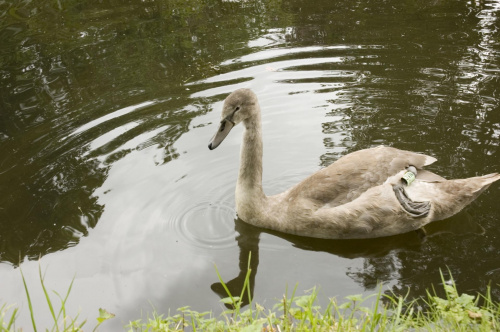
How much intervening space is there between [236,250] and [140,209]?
4.21ft

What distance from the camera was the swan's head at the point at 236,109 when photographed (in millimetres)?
5719

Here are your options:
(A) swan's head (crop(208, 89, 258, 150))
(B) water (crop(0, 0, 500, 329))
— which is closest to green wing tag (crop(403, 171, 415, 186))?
(B) water (crop(0, 0, 500, 329))

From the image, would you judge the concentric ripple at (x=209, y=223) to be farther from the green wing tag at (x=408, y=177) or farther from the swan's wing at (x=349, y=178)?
the green wing tag at (x=408, y=177)

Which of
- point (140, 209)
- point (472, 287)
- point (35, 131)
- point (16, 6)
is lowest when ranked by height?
point (472, 287)

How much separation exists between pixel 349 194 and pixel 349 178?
160 millimetres

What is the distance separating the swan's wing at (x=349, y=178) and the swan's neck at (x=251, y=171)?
35cm

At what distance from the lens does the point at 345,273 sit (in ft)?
17.2

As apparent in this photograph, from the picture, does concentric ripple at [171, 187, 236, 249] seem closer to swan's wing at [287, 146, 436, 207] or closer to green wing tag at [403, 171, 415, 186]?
swan's wing at [287, 146, 436, 207]

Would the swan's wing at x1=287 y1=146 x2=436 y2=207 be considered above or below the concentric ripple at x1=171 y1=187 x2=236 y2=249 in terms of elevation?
above

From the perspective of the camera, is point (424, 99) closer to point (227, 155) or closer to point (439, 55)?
point (439, 55)

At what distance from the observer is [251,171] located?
19.4 feet

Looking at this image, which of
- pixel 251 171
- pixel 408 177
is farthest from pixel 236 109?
pixel 408 177

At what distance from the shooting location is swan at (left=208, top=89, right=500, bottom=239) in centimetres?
564

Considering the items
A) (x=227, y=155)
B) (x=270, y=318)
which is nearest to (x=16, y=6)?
(x=227, y=155)
